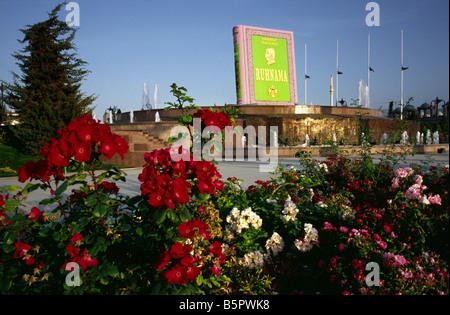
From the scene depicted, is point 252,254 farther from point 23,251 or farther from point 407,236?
point 23,251

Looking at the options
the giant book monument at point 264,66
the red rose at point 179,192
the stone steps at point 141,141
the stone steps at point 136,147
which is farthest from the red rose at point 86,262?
the giant book monument at point 264,66

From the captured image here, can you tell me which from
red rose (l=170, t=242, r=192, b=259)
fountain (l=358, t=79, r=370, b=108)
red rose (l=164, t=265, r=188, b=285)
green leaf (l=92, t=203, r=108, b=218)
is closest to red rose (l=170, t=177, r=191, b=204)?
red rose (l=170, t=242, r=192, b=259)

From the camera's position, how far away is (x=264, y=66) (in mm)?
21781

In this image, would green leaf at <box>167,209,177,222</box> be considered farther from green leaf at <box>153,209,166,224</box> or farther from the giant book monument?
the giant book monument

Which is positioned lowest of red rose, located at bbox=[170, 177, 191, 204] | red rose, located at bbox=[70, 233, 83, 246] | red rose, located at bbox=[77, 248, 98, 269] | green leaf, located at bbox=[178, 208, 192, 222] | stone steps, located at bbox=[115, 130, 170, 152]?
red rose, located at bbox=[77, 248, 98, 269]

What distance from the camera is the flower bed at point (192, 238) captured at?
2109 mm

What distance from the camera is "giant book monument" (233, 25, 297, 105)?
21.0 metres

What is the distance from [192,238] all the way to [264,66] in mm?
20896

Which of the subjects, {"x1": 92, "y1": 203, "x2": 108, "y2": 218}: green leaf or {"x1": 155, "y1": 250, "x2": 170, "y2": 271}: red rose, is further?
{"x1": 92, "y1": 203, "x2": 108, "y2": 218}: green leaf

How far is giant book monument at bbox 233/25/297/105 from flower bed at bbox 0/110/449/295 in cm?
1836

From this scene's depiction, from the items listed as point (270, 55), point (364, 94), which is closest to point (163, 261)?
point (270, 55)

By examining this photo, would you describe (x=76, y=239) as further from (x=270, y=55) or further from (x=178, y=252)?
(x=270, y=55)

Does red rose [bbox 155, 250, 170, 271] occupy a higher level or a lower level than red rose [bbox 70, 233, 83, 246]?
lower

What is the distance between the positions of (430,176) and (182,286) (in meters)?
3.08
